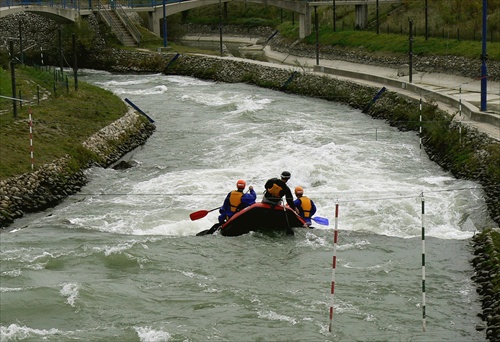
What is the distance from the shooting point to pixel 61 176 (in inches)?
1054

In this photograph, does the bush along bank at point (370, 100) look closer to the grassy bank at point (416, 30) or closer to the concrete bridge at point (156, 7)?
the concrete bridge at point (156, 7)

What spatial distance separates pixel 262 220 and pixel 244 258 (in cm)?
178

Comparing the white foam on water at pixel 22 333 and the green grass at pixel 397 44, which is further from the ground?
the green grass at pixel 397 44

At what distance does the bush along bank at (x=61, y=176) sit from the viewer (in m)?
24.0

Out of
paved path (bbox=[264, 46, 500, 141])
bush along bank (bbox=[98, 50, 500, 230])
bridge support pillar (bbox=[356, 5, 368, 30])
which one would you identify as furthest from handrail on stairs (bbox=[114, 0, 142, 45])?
paved path (bbox=[264, 46, 500, 141])

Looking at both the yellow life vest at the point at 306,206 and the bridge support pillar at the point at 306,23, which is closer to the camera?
the yellow life vest at the point at 306,206

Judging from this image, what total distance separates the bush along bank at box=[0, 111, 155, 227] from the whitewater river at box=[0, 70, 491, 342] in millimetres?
440

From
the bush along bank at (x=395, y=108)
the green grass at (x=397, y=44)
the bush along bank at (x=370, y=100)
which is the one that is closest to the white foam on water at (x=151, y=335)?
the bush along bank at (x=395, y=108)

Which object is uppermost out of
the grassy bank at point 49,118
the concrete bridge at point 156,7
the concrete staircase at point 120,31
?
the concrete bridge at point 156,7

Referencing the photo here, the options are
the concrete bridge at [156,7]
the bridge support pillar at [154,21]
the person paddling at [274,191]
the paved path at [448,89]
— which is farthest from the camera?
the bridge support pillar at [154,21]

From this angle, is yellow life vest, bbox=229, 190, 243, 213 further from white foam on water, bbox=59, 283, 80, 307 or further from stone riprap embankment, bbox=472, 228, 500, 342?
stone riprap embankment, bbox=472, 228, 500, 342

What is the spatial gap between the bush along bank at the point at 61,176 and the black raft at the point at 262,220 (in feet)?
18.8

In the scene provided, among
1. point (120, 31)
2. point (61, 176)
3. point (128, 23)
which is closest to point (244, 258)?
point (61, 176)

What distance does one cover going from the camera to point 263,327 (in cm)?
1625
